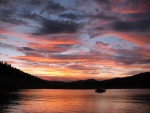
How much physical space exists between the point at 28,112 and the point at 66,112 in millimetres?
12514

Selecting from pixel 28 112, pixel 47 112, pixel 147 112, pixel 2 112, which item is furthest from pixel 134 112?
pixel 2 112

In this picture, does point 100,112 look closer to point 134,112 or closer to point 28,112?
point 134,112

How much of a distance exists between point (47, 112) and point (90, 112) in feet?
46.4

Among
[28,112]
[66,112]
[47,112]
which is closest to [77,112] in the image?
[66,112]

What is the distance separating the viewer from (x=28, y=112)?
87438mm

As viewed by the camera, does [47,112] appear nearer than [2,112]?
No

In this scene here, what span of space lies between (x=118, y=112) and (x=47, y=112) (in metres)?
23.2

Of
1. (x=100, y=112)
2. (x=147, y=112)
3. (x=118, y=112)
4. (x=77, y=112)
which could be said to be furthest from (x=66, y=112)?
(x=147, y=112)

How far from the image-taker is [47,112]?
87562mm

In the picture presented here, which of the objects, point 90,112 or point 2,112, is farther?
point 90,112

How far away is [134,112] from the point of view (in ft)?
281

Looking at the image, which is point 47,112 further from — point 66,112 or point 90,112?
point 90,112

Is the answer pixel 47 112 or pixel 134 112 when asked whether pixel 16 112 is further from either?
pixel 134 112

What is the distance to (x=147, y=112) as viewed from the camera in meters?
83.0
